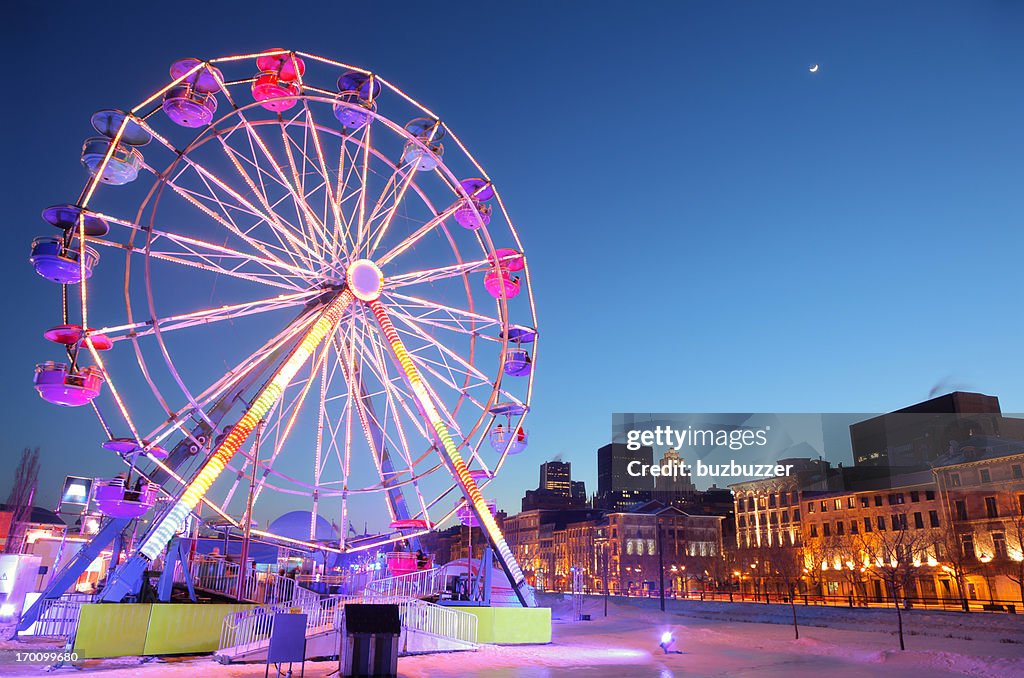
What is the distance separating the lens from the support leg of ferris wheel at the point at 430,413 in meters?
25.6

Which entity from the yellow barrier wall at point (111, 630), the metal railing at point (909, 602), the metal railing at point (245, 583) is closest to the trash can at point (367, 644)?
the yellow barrier wall at point (111, 630)

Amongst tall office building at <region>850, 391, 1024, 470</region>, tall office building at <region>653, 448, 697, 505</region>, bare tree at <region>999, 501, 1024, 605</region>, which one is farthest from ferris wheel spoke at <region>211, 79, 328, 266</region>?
tall office building at <region>653, 448, 697, 505</region>

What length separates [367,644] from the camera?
1502 centimetres

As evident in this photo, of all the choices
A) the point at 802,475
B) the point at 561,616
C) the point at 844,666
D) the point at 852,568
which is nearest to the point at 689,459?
the point at 802,475

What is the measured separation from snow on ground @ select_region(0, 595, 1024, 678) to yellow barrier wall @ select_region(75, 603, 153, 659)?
1.95ft

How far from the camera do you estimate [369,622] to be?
15.1 meters

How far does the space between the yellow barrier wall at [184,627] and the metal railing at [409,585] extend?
Result: 7.20m

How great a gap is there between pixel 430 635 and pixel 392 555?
1219cm

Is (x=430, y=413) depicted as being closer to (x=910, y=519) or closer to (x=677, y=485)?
(x=910, y=519)

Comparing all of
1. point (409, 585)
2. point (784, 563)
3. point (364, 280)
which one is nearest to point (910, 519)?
point (784, 563)

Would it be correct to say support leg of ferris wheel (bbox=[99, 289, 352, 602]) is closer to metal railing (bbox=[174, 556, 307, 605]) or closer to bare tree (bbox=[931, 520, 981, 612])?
metal railing (bbox=[174, 556, 307, 605])

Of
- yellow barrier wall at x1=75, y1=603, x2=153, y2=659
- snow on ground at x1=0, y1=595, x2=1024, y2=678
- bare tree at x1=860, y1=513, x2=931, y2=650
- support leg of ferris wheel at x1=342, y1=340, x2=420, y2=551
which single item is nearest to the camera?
snow on ground at x1=0, y1=595, x2=1024, y2=678

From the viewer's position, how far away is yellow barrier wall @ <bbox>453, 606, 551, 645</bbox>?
80.3ft

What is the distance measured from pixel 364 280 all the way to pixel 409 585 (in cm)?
1158
